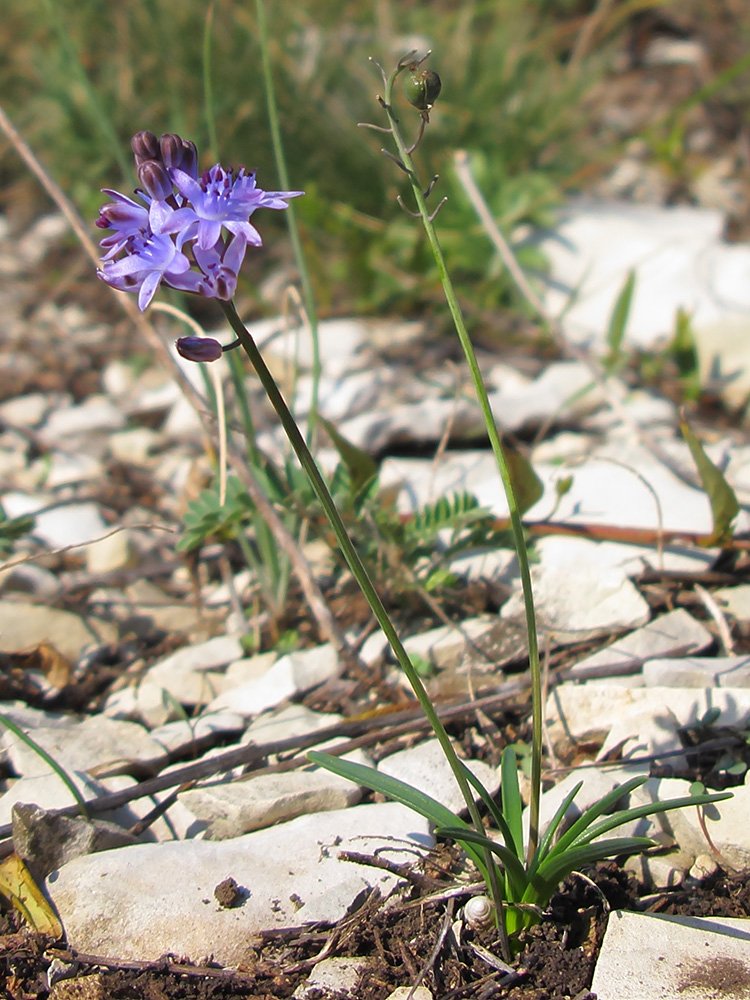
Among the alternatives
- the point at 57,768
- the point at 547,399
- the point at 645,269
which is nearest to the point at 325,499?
the point at 57,768

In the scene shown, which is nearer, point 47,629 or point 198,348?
point 198,348

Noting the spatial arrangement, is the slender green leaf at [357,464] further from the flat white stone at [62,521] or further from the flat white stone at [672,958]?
the flat white stone at [672,958]

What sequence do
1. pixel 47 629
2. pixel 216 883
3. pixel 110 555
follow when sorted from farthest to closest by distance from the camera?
1. pixel 110 555
2. pixel 47 629
3. pixel 216 883

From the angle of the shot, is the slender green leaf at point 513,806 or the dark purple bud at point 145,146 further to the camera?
the slender green leaf at point 513,806

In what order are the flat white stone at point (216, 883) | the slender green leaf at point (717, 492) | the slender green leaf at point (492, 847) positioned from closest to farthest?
the slender green leaf at point (492, 847) → the flat white stone at point (216, 883) → the slender green leaf at point (717, 492)

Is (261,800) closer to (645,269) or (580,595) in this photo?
(580,595)

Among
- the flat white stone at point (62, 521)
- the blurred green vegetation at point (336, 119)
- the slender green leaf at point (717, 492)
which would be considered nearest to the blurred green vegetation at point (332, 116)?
the blurred green vegetation at point (336, 119)

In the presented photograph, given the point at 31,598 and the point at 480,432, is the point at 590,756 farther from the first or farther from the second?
the point at 31,598
